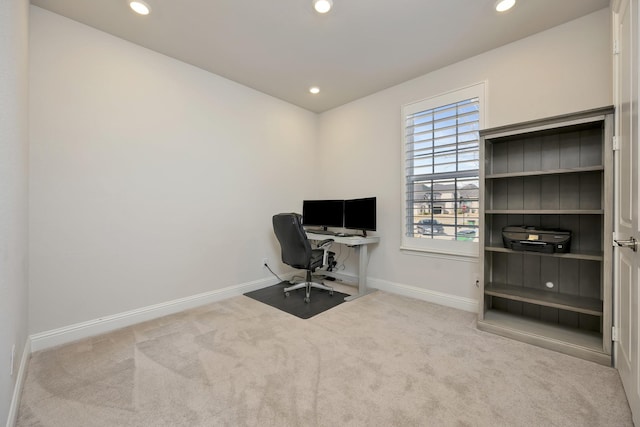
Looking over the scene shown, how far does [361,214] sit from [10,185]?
2968mm

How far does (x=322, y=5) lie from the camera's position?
2047mm

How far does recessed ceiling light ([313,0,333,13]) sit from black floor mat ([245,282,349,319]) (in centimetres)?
265

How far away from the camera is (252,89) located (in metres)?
3.53

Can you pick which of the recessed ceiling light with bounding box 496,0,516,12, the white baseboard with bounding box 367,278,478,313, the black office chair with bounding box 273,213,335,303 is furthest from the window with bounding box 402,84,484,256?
the black office chair with bounding box 273,213,335,303

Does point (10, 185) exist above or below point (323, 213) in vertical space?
above

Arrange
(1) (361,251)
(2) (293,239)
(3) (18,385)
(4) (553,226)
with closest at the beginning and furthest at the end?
1. (3) (18,385)
2. (4) (553,226)
3. (2) (293,239)
4. (1) (361,251)

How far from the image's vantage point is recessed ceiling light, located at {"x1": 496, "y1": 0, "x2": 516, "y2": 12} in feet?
6.62

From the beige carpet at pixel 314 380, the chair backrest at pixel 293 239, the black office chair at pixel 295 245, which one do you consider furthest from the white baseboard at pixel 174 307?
the chair backrest at pixel 293 239

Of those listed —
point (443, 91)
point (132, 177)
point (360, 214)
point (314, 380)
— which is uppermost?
point (443, 91)

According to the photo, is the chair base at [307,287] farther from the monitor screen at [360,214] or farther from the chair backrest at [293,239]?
the monitor screen at [360,214]

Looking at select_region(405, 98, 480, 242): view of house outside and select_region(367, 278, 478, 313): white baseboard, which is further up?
select_region(405, 98, 480, 242): view of house outside

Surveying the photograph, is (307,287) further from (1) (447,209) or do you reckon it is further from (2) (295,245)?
(1) (447,209)

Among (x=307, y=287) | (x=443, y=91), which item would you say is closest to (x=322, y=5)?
(x=443, y=91)

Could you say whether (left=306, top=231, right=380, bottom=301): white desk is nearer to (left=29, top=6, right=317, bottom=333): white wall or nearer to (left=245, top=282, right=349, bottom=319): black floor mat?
(left=245, top=282, right=349, bottom=319): black floor mat
